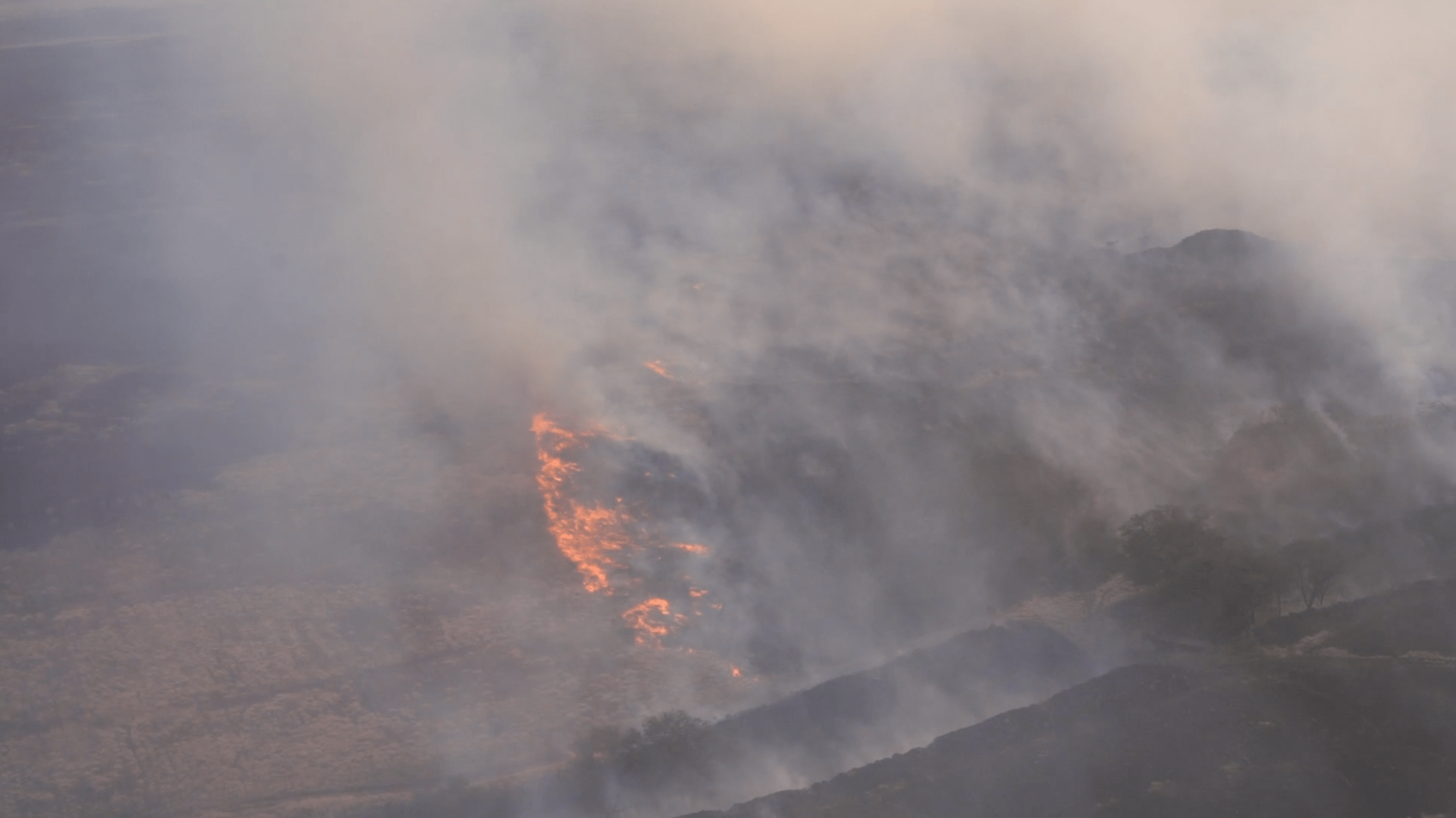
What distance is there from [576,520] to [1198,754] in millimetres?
10289

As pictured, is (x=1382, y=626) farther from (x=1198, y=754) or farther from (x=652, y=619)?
(x=652, y=619)

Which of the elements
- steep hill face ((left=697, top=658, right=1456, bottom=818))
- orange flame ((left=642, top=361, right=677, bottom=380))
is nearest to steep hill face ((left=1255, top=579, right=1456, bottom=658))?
steep hill face ((left=697, top=658, right=1456, bottom=818))

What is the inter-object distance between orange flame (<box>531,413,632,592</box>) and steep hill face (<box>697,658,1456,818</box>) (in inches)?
241

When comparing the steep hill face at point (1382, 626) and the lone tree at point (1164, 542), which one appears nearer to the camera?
the steep hill face at point (1382, 626)

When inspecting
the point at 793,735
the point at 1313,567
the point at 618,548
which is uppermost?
the point at 618,548

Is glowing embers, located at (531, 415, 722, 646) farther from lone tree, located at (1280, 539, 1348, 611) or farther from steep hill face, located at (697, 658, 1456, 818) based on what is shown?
lone tree, located at (1280, 539, 1348, 611)

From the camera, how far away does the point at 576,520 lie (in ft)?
59.8

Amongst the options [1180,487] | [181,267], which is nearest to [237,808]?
[1180,487]

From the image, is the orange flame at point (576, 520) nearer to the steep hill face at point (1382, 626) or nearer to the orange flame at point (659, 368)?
the orange flame at point (659, 368)

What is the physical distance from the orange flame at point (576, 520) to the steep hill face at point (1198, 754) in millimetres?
6129

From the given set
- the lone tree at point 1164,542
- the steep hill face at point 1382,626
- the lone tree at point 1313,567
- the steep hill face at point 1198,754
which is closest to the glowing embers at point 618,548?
the steep hill face at point 1198,754

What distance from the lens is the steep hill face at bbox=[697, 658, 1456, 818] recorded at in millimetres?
10219

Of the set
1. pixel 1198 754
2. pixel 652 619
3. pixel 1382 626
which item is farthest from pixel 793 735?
pixel 1382 626

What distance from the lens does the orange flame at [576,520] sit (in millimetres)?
17172
